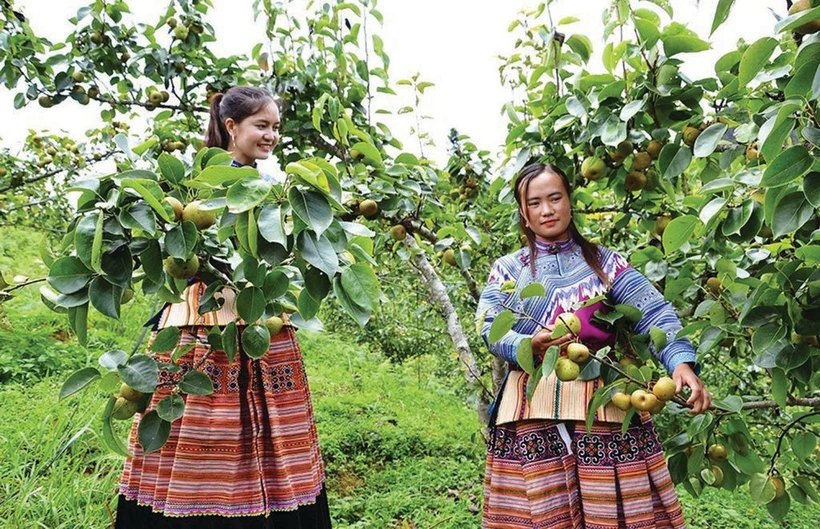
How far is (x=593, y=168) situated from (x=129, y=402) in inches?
41.4

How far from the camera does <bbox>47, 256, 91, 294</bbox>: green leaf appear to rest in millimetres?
750

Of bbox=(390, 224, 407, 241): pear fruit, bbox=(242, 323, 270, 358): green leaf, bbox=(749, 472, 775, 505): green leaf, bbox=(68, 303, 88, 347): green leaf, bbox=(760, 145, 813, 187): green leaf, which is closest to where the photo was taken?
bbox=(760, 145, 813, 187): green leaf

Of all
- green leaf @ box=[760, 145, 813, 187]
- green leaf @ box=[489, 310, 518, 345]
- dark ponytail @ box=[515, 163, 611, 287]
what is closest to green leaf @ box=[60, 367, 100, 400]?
green leaf @ box=[489, 310, 518, 345]

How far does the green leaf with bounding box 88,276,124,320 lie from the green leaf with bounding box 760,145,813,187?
0.78 metres

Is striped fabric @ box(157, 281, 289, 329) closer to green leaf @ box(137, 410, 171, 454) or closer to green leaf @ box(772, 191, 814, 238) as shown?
green leaf @ box(137, 410, 171, 454)

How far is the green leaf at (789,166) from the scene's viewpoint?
0.67 metres

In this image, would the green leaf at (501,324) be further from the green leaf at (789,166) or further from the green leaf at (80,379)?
the green leaf at (80,379)

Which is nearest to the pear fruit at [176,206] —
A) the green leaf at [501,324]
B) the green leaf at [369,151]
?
the green leaf at [501,324]

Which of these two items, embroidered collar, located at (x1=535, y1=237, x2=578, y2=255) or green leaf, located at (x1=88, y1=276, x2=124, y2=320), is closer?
green leaf, located at (x1=88, y1=276, x2=124, y2=320)

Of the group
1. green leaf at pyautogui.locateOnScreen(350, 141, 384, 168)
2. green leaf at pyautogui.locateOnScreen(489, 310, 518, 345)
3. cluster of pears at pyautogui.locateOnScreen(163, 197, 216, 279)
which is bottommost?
green leaf at pyautogui.locateOnScreen(489, 310, 518, 345)

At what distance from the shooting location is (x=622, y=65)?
126cm

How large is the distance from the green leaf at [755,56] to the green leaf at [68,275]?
863mm

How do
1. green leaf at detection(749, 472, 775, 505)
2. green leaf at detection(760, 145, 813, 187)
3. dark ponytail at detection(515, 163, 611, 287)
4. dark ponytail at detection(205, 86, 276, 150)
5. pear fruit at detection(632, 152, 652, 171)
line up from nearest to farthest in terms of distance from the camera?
green leaf at detection(760, 145, 813, 187)
green leaf at detection(749, 472, 775, 505)
pear fruit at detection(632, 152, 652, 171)
dark ponytail at detection(515, 163, 611, 287)
dark ponytail at detection(205, 86, 276, 150)

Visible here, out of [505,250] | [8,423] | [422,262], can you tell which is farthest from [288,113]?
[8,423]
